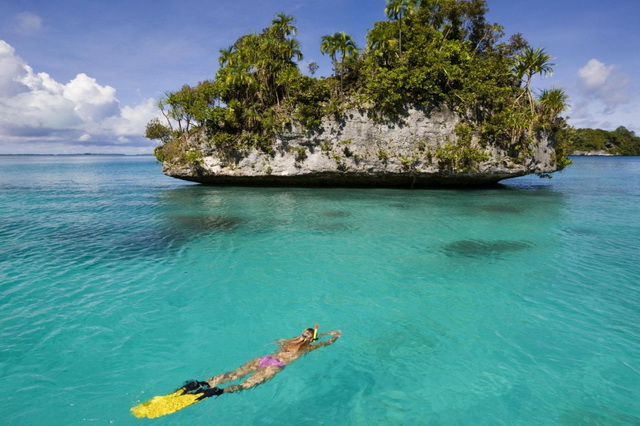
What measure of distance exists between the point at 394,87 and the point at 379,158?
606 cm

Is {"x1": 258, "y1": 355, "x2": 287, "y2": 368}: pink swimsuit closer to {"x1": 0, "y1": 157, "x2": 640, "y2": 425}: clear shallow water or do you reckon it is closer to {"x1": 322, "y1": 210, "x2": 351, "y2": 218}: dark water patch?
{"x1": 0, "y1": 157, "x2": 640, "y2": 425}: clear shallow water

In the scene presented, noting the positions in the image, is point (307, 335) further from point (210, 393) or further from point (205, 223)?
point (205, 223)

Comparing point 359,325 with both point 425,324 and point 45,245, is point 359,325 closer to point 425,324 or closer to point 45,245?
point 425,324

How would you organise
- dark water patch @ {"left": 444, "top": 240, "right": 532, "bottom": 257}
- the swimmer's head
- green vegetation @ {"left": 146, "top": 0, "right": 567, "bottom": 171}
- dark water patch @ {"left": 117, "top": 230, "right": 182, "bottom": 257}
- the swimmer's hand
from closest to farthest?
1. the swimmer's hand
2. the swimmer's head
3. dark water patch @ {"left": 444, "top": 240, "right": 532, "bottom": 257}
4. dark water patch @ {"left": 117, "top": 230, "right": 182, "bottom": 257}
5. green vegetation @ {"left": 146, "top": 0, "right": 567, "bottom": 171}

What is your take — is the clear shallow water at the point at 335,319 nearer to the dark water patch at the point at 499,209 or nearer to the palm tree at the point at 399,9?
the dark water patch at the point at 499,209

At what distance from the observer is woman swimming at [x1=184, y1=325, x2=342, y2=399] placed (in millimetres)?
5707

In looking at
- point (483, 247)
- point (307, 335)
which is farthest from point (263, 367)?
point (483, 247)

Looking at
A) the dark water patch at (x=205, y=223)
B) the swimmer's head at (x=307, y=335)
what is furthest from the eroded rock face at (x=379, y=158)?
the swimmer's head at (x=307, y=335)

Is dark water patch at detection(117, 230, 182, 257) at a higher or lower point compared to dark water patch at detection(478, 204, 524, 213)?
lower

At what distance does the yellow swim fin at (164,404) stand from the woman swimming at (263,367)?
0.14 m

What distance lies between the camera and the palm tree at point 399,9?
90.9 ft

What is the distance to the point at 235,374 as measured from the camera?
6.11 m

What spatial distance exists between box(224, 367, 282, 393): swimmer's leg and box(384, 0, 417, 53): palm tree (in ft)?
96.5

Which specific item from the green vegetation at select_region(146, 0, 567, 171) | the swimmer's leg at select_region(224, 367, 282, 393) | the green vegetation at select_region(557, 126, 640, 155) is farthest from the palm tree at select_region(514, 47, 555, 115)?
the green vegetation at select_region(557, 126, 640, 155)
